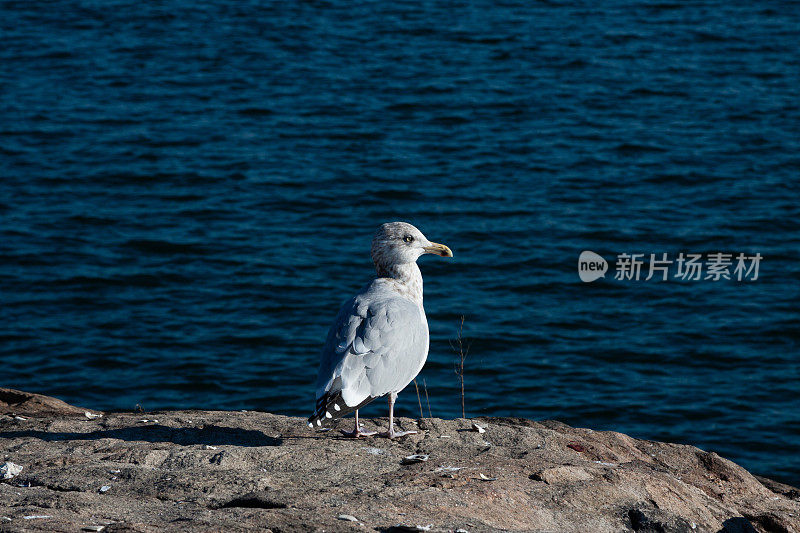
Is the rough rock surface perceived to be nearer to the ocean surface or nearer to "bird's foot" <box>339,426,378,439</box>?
"bird's foot" <box>339,426,378,439</box>

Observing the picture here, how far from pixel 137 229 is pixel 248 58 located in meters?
9.24

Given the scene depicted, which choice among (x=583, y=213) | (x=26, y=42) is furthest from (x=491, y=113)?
(x=26, y=42)

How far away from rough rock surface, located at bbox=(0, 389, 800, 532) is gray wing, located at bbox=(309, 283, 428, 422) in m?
0.37

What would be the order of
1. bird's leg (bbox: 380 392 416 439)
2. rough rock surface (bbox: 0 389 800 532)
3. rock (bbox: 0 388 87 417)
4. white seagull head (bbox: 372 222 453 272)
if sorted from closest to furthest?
rough rock surface (bbox: 0 389 800 532) → bird's leg (bbox: 380 392 416 439) → white seagull head (bbox: 372 222 453 272) → rock (bbox: 0 388 87 417)

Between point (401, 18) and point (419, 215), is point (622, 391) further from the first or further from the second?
point (401, 18)

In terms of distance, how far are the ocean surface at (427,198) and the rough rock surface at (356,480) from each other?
4933 millimetres

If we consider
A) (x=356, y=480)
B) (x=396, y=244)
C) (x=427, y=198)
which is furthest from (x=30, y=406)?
(x=427, y=198)

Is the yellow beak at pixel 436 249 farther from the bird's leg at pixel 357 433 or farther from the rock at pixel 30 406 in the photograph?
the rock at pixel 30 406

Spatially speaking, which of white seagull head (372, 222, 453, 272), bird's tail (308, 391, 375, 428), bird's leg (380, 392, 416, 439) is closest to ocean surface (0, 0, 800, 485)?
white seagull head (372, 222, 453, 272)

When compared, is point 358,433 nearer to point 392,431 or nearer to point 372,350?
point 392,431

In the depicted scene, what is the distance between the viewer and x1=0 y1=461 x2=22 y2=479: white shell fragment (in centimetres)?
636

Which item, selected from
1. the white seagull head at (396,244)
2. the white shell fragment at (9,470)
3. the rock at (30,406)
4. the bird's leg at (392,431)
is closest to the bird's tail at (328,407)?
the bird's leg at (392,431)

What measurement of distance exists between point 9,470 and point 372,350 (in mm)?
2349

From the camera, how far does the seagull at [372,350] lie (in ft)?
22.4
